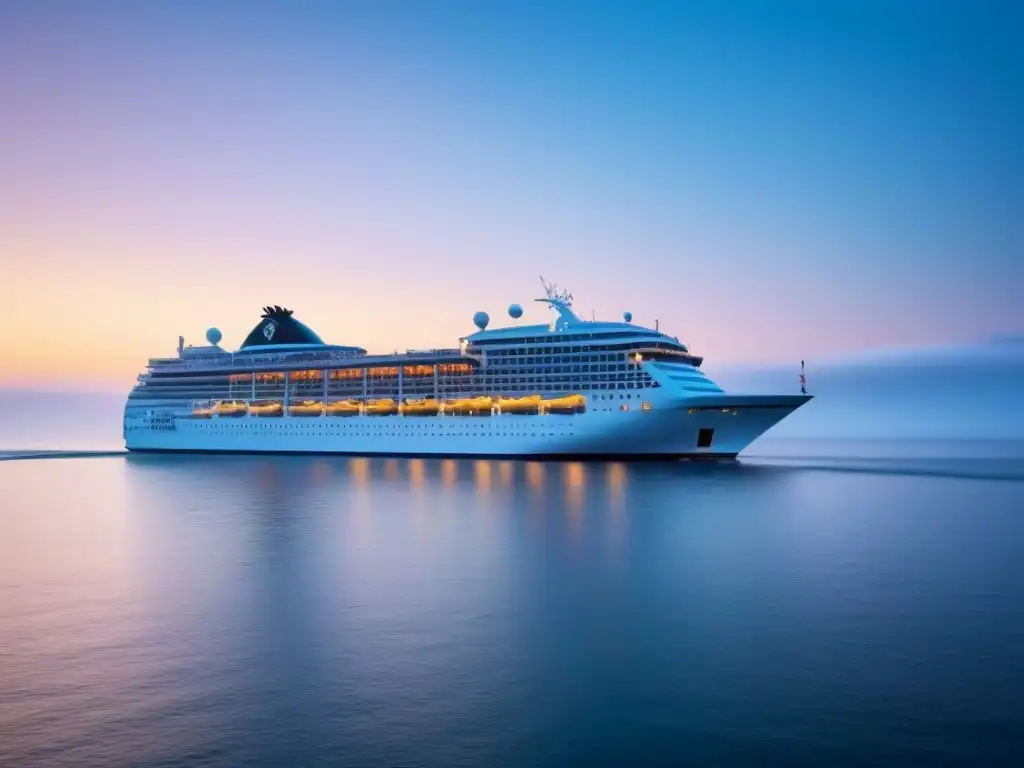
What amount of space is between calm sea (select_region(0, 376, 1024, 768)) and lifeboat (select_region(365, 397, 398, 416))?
49733mm

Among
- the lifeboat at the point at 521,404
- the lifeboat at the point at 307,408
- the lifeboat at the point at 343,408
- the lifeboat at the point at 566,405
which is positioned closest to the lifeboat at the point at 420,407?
the lifeboat at the point at 343,408

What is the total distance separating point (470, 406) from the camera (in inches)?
3196

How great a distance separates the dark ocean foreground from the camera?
11.8 meters

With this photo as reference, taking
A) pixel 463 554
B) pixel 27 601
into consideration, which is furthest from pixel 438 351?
pixel 27 601

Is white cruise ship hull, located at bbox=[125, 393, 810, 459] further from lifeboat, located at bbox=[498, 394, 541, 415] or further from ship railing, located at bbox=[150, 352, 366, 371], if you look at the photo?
ship railing, located at bbox=[150, 352, 366, 371]

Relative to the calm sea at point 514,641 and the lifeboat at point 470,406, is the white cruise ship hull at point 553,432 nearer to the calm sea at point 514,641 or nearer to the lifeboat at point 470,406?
the lifeboat at point 470,406

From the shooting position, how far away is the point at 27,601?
846 inches

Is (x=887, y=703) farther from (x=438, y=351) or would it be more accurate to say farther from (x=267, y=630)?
(x=438, y=351)

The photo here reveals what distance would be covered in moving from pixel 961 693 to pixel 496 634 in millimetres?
8403

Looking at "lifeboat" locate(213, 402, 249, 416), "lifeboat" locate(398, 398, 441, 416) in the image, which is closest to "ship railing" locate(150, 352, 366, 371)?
"lifeboat" locate(213, 402, 249, 416)

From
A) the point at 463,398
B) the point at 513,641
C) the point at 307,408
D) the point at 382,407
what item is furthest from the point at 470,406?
the point at 513,641

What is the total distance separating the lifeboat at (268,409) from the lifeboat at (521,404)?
Answer: 2938cm

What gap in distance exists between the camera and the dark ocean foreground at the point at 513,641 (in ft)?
38.6

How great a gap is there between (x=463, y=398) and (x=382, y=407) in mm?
10907
